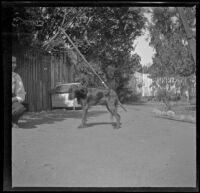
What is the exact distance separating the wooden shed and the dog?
152 mm

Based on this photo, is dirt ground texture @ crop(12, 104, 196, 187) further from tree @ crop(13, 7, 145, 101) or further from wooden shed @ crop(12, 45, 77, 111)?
tree @ crop(13, 7, 145, 101)

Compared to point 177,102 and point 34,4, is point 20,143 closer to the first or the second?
point 34,4

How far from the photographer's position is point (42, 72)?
399 centimetres

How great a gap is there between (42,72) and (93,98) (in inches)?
25.5

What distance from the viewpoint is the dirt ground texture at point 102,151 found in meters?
3.78

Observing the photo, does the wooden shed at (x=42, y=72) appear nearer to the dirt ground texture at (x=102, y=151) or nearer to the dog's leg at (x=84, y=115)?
the dirt ground texture at (x=102, y=151)

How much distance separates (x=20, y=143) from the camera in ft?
12.7

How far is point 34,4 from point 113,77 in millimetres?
1140

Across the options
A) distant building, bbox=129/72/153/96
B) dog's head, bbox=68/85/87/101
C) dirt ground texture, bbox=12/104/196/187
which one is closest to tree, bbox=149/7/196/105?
distant building, bbox=129/72/153/96

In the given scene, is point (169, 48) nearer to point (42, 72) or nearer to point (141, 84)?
point (141, 84)

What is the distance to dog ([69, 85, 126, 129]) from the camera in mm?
3896

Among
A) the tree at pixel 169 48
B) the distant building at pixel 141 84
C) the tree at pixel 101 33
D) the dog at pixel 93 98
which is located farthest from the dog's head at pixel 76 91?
the tree at pixel 169 48

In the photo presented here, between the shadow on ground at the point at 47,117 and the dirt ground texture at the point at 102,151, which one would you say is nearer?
the dirt ground texture at the point at 102,151

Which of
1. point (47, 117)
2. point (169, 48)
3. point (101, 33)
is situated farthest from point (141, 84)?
point (47, 117)
